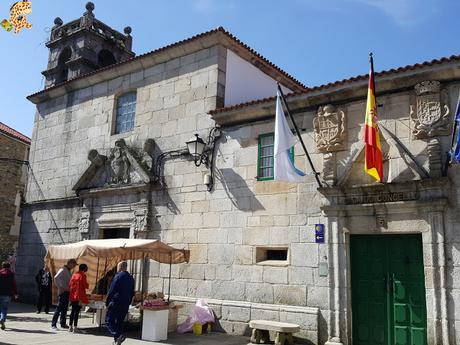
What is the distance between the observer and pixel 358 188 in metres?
7.82

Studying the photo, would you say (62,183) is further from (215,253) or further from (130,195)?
(215,253)

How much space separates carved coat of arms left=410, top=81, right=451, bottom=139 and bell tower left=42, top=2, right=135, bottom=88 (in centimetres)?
1094

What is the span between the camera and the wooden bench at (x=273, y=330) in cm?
755

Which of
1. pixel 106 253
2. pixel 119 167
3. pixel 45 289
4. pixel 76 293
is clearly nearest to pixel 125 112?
pixel 119 167

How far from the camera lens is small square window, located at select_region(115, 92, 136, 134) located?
1225 cm

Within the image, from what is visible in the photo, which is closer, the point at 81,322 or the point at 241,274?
the point at 241,274

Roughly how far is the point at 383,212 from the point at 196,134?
4.45 m

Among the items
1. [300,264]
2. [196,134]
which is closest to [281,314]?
[300,264]

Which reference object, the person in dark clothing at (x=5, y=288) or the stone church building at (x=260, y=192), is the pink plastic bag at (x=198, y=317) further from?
the person in dark clothing at (x=5, y=288)

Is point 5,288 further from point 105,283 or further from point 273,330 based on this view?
point 273,330

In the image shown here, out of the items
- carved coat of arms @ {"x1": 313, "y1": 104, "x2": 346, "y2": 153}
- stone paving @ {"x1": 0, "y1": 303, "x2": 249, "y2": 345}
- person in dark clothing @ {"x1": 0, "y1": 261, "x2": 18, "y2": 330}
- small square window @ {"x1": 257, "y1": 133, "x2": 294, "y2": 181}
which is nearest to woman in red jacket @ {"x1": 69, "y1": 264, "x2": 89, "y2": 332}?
stone paving @ {"x1": 0, "y1": 303, "x2": 249, "y2": 345}

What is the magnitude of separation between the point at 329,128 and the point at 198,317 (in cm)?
451

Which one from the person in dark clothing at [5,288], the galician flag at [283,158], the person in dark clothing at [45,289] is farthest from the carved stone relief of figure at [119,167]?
the galician flag at [283,158]

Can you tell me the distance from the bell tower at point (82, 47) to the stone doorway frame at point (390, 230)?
Result: 1028cm
